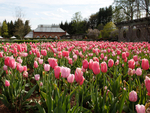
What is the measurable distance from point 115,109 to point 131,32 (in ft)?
67.9

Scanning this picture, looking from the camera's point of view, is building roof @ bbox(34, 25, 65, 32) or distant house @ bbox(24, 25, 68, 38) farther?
building roof @ bbox(34, 25, 65, 32)

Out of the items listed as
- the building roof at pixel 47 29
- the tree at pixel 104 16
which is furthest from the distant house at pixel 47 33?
the tree at pixel 104 16

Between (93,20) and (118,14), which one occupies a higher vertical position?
(93,20)

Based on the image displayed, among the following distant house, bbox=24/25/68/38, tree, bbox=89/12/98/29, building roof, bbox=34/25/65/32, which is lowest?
distant house, bbox=24/25/68/38

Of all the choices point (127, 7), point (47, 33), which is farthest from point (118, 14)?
point (47, 33)

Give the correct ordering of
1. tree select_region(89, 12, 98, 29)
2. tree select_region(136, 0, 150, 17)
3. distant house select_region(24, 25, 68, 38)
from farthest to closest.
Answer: tree select_region(89, 12, 98, 29) → distant house select_region(24, 25, 68, 38) → tree select_region(136, 0, 150, 17)

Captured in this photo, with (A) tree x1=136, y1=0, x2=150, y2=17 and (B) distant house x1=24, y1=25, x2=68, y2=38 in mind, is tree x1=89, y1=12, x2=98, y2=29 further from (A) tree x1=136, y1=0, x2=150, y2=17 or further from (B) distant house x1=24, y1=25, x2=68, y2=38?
(A) tree x1=136, y1=0, x2=150, y2=17

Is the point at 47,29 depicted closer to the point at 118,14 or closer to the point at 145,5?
the point at 118,14

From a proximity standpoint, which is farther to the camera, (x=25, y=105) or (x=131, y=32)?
(x=131, y=32)

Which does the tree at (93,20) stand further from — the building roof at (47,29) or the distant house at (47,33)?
the distant house at (47,33)

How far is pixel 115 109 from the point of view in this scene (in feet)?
5.69

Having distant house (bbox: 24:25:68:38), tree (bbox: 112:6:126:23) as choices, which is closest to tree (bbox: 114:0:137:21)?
tree (bbox: 112:6:126:23)

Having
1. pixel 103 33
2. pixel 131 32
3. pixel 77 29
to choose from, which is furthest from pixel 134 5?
pixel 77 29

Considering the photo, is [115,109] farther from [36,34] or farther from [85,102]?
[36,34]
